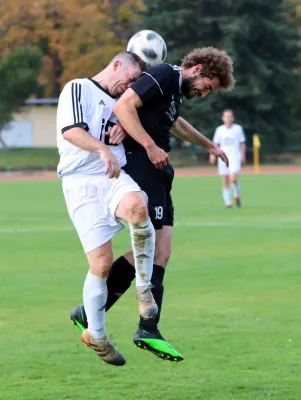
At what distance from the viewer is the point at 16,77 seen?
185 feet

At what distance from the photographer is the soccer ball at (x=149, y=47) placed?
7449mm

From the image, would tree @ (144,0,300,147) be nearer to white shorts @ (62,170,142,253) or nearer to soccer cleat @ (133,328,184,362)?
white shorts @ (62,170,142,253)

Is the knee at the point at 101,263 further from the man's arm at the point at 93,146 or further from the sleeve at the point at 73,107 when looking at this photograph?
the sleeve at the point at 73,107

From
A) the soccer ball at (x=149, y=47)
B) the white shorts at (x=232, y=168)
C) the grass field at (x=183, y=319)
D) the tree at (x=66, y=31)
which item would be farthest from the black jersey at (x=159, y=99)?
the tree at (x=66, y=31)

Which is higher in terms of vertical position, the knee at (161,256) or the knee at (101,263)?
the knee at (101,263)

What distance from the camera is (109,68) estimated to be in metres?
7.59

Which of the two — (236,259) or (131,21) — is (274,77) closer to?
(131,21)

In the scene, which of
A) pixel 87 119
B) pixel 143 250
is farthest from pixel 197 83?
pixel 143 250

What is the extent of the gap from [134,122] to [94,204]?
26.0 inches

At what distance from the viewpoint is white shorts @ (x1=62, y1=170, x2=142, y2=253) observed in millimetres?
7398

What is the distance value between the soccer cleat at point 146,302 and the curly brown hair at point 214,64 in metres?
1.58

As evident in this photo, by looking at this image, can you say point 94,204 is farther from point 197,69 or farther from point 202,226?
point 202,226

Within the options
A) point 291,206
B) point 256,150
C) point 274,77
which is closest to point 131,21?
point 274,77

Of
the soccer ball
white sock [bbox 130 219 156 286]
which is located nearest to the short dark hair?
the soccer ball
